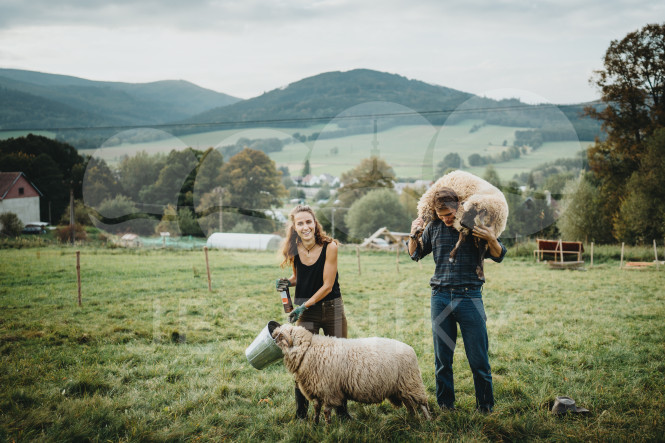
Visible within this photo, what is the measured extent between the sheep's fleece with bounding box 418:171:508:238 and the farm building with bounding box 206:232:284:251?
2714 cm

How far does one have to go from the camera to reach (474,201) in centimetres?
366

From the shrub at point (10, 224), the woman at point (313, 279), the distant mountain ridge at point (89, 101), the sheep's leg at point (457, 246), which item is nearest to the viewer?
the sheep's leg at point (457, 246)

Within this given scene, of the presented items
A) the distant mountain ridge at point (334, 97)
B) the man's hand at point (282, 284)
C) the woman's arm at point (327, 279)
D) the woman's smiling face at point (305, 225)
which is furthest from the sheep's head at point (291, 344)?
the distant mountain ridge at point (334, 97)

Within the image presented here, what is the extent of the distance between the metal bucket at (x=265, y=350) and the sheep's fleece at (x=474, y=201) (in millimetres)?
1916

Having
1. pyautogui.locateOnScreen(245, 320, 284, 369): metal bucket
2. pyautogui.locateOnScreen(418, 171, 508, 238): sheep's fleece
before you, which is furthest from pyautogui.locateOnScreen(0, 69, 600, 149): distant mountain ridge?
Answer: pyautogui.locateOnScreen(245, 320, 284, 369): metal bucket

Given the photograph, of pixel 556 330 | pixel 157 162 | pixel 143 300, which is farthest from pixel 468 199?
pixel 157 162

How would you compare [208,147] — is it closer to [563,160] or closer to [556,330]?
[563,160]

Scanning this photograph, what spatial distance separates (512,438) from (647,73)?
30232 mm

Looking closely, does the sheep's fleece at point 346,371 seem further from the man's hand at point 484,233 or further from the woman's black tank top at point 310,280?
the man's hand at point 484,233

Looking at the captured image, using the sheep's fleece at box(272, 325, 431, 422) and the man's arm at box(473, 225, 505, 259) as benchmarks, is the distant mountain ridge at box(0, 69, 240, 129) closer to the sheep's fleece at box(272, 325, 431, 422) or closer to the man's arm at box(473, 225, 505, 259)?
the sheep's fleece at box(272, 325, 431, 422)

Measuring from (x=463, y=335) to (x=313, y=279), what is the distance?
1.56m

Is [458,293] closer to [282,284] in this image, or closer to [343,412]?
[343,412]

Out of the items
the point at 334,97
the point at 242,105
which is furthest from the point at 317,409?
the point at 242,105

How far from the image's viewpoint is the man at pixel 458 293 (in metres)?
3.73
